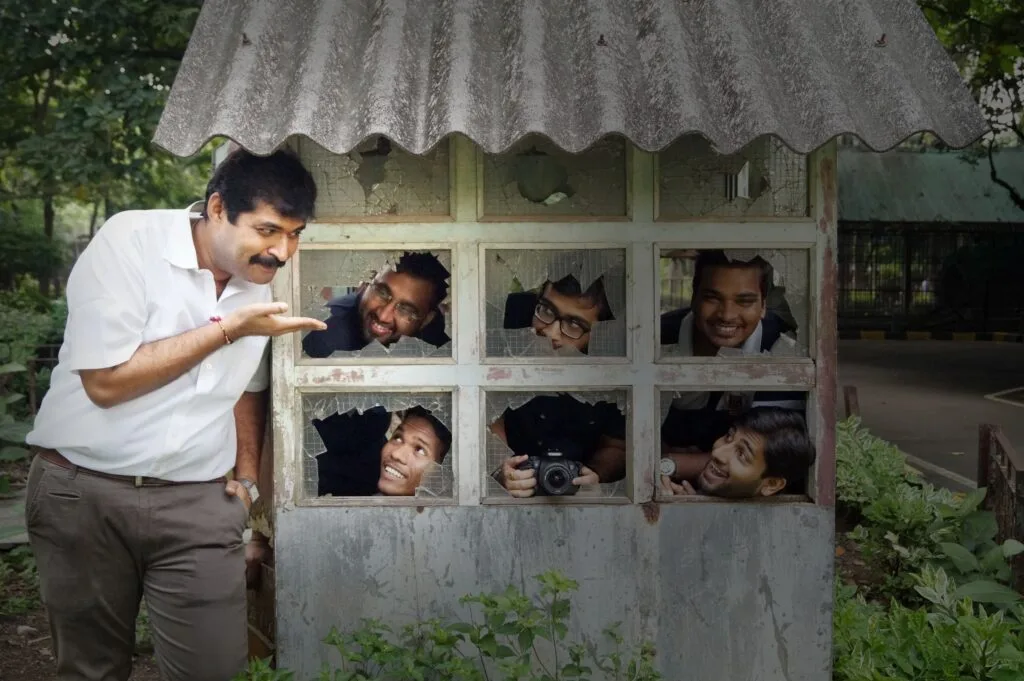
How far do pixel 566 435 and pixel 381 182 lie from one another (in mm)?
897

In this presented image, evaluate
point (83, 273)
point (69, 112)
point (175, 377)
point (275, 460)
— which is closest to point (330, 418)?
point (275, 460)

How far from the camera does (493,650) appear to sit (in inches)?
120

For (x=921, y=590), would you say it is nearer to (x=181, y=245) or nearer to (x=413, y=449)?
(x=413, y=449)

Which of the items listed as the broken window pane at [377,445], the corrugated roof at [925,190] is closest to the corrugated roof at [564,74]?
the broken window pane at [377,445]

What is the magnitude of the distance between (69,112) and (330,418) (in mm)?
6732

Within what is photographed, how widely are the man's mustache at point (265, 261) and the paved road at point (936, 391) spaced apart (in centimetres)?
729

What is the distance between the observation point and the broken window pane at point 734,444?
10.7 ft

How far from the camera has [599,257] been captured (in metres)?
3.24

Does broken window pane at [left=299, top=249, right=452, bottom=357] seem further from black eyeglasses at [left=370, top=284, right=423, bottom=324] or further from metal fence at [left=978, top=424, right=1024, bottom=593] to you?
metal fence at [left=978, top=424, right=1024, bottom=593]

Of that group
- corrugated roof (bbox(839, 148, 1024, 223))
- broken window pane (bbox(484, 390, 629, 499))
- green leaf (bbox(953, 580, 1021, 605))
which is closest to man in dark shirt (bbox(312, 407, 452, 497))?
broken window pane (bbox(484, 390, 629, 499))

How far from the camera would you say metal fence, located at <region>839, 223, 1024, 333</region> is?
22.0m

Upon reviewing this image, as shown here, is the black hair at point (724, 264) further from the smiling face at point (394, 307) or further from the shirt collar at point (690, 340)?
the smiling face at point (394, 307)

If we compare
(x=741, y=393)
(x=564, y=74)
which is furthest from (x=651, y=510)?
(x=564, y=74)

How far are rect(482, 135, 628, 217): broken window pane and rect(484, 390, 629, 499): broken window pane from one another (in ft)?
1.72
